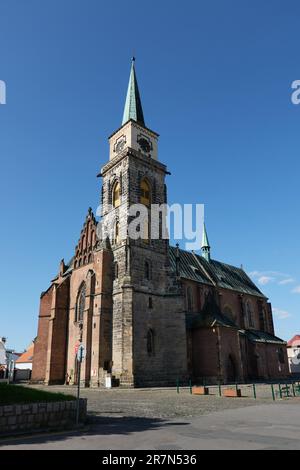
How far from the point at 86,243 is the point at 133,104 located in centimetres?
1812

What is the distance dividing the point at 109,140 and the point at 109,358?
85.1 ft

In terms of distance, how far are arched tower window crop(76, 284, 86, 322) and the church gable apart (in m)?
2.80

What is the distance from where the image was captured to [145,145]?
1722 inches

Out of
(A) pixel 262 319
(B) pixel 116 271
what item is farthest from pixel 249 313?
(B) pixel 116 271

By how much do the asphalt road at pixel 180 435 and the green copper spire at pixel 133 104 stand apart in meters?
37.0

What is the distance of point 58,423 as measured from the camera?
1113 centimetres

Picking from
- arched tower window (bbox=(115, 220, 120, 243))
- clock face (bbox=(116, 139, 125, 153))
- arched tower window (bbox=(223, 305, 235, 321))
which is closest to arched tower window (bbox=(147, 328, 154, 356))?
arched tower window (bbox=(115, 220, 120, 243))

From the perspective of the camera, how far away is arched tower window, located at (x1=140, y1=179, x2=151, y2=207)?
41366mm

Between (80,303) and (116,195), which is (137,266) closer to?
(80,303)

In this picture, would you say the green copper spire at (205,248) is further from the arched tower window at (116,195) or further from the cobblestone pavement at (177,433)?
the cobblestone pavement at (177,433)

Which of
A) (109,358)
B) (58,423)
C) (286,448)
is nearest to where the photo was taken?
(286,448)

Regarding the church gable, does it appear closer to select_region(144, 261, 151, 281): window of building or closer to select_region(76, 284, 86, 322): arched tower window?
select_region(76, 284, 86, 322): arched tower window
